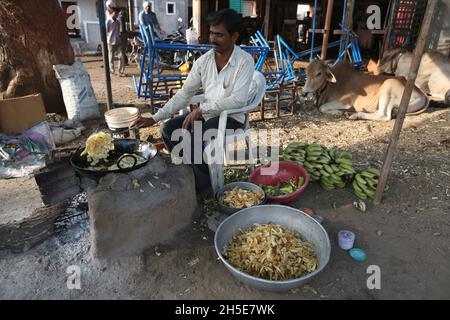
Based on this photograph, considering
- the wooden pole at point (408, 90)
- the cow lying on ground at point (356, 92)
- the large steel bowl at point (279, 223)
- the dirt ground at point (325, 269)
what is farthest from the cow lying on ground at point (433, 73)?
the large steel bowl at point (279, 223)

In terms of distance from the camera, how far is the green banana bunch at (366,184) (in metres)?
3.29

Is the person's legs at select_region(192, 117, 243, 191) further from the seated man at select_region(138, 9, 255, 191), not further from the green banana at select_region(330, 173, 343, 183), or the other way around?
the green banana at select_region(330, 173, 343, 183)

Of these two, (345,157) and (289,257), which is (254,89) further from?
(289,257)

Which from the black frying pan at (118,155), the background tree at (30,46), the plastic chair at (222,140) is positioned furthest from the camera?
the background tree at (30,46)

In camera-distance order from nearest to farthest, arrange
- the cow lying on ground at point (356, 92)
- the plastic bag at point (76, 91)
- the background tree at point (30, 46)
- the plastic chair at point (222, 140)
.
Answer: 1. the plastic chair at point (222, 140)
2. the background tree at point (30, 46)
3. the plastic bag at point (76, 91)
4. the cow lying on ground at point (356, 92)

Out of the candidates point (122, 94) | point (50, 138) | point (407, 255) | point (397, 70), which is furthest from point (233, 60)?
point (397, 70)

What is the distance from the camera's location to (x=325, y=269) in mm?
2438

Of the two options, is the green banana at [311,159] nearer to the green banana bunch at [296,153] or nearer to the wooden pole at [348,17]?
the green banana bunch at [296,153]

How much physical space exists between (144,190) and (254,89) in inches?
66.4

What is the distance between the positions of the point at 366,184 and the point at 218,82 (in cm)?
187

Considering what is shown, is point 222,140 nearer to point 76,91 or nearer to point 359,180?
point 359,180

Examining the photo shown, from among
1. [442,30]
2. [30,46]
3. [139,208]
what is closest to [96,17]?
[30,46]

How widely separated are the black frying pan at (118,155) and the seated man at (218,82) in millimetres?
218

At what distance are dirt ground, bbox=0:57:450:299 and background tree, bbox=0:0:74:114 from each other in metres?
3.72
